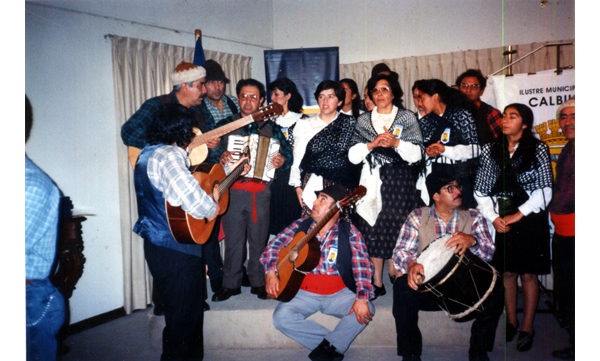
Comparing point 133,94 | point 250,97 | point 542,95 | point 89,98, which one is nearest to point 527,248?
point 542,95

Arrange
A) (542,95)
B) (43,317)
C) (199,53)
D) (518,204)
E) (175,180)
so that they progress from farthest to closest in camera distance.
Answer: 1. (199,53)
2. (542,95)
3. (518,204)
4. (175,180)
5. (43,317)

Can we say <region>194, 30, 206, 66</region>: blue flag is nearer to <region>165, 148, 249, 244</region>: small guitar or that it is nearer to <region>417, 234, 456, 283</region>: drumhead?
<region>165, 148, 249, 244</region>: small guitar

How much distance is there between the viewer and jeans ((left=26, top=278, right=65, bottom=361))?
5.50 feet

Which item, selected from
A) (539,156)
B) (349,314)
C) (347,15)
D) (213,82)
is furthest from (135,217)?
(539,156)

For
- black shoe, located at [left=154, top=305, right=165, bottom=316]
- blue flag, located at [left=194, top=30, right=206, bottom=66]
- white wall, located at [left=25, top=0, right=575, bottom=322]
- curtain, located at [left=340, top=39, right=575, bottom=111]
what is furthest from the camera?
curtain, located at [left=340, top=39, right=575, bottom=111]

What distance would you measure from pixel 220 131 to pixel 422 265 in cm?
157

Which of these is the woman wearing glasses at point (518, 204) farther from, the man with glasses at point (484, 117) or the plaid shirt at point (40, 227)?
the plaid shirt at point (40, 227)

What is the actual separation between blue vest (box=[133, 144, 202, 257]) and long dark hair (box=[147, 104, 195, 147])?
56mm

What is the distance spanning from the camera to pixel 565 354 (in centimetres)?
232

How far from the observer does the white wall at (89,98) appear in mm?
2400

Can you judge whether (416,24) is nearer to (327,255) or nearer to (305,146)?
(305,146)

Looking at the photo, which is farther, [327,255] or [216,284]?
[216,284]

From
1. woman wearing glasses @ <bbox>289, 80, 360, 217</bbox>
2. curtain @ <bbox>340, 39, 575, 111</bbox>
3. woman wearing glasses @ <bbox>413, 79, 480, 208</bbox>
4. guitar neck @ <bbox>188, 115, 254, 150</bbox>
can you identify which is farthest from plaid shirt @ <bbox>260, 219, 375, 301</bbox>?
curtain @ <bbox>340, 39, 575, 111</bbox>
